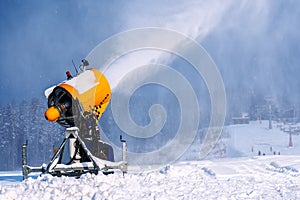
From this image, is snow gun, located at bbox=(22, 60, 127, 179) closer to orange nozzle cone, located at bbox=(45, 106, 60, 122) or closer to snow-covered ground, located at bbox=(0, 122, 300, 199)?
orange nozzle cone, located at bbox=(45, 106, 60, 122)

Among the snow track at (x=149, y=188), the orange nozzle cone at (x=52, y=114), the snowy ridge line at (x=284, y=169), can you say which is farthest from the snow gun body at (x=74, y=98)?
the snowy ridge line at (x=284, y=169)

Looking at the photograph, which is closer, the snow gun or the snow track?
the snow track

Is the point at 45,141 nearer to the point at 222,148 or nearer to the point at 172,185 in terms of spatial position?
the point at 222,148

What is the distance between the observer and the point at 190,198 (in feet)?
23.4

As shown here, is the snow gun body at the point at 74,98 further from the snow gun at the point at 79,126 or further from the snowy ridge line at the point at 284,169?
the snowy ridge line at the point at 284,169

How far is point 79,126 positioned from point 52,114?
886 millimetres

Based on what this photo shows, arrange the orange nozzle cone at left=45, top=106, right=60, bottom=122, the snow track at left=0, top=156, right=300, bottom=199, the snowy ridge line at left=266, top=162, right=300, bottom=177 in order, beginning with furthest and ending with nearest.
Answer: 1. the snowy ridge line at left=266, top=162, right=300, bottom=177
2. the orange nozzle cone at left=45, top=106, right=60, bottom=122
3. the snow track at left=0, top=156, right=300, bottom=199

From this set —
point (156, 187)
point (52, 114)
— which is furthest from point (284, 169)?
point (52, 114)

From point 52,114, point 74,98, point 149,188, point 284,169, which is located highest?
point 74,98

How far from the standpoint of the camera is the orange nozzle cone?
33.2 ft

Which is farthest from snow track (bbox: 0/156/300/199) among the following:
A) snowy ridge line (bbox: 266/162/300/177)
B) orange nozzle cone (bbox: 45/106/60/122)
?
orange nozzle cone (bbox: 45/106/60/122)

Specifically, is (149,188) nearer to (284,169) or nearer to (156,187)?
(156,187)

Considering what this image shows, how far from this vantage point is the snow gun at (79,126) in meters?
9.77

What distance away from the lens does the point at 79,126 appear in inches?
413
